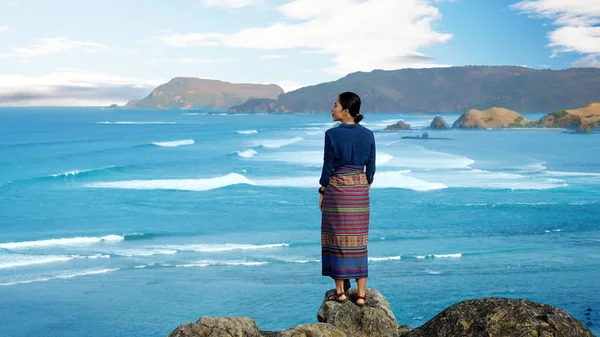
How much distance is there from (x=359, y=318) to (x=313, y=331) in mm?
877

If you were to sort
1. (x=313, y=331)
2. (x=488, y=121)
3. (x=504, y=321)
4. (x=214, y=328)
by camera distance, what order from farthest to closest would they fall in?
(x=488, y=121) < (x=313, y=331) < (x=214, y=328) < (x=504, y=321)

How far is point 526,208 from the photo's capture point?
29.6m

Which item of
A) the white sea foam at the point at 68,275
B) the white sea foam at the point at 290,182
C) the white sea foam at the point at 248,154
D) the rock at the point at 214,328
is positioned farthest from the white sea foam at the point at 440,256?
the white sea foam at the point at 248,154

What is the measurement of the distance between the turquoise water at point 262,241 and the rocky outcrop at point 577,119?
42660 mm

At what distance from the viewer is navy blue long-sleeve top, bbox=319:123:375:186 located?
622cm

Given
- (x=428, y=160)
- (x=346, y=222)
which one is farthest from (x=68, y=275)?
(x=428, y=160)

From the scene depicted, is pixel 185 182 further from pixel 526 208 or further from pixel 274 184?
pixel 526 208

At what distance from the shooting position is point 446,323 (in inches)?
202

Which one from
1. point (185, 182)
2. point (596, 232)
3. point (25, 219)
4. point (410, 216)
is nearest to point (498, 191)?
point (410, 216)

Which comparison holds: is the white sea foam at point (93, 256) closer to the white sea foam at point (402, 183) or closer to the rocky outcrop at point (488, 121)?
the white sea foam at point (402, 183)

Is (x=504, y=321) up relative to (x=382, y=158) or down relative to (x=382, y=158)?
up

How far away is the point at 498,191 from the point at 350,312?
29.9 metres

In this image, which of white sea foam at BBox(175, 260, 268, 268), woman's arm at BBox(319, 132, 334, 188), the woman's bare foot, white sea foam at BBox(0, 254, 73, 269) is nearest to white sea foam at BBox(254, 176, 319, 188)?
white sea foam at BBox(175, 260, 268, 268)

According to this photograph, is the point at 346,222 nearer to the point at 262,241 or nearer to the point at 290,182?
the point at 262,241
